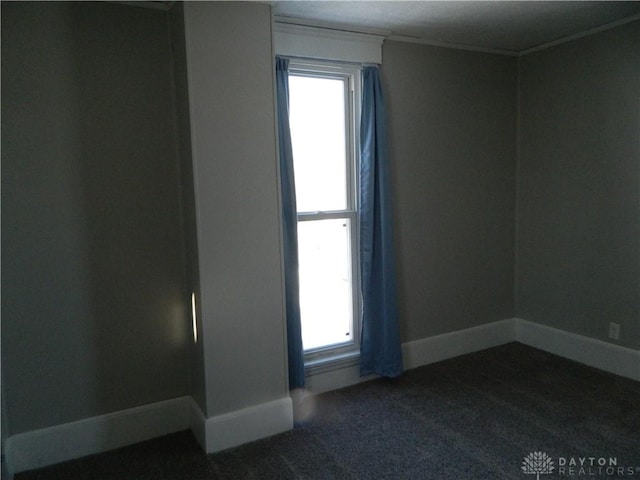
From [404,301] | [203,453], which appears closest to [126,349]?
[203,453]

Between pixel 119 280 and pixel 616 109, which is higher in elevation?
pixel 616 109

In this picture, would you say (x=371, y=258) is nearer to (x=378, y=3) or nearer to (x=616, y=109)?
(x=378, y=3)

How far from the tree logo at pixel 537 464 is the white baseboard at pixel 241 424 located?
121cm

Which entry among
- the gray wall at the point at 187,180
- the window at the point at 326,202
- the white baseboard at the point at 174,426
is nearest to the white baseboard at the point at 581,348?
the white baseboard at the point at 174,426

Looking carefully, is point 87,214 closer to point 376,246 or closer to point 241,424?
point 241,424

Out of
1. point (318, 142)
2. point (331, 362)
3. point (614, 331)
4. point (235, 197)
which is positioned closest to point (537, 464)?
point (331, 362)

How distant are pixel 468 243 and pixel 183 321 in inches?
85.4

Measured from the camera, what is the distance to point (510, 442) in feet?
8.21

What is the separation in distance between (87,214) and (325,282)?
146cm

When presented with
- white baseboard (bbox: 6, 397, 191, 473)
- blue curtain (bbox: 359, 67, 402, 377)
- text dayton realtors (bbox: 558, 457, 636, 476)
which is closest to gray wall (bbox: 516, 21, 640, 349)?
text dayton realtors (bbox: 558, 457, 636, 476)

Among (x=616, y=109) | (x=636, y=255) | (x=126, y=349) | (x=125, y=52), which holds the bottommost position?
(x=126, y=349)

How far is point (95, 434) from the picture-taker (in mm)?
2531

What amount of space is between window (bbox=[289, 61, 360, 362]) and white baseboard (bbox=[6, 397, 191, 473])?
2.89 ft

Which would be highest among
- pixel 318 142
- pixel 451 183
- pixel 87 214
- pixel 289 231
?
pixel 318 142
